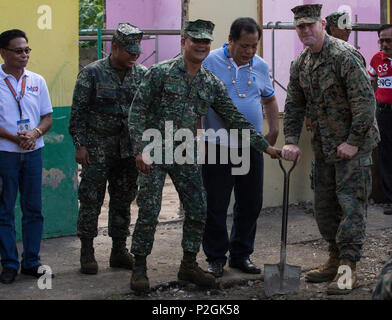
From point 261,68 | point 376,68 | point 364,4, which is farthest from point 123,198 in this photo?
point 364,4

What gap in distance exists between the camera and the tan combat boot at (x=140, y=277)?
502 centimetres

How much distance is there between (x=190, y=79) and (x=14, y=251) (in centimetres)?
208

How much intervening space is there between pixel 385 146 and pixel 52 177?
3973mm

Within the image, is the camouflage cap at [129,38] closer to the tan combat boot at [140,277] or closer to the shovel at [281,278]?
the tan combat boot at [140,277]

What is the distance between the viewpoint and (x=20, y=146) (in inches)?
214

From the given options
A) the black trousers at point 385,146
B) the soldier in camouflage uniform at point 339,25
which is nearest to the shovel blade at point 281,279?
the soldier in camouflage uniform at point 339,25

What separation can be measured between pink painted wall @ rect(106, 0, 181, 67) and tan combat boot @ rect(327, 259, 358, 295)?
8.42m

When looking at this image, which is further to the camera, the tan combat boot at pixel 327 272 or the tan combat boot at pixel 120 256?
the tan combat boot at pixel 120 256

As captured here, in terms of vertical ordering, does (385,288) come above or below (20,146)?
below

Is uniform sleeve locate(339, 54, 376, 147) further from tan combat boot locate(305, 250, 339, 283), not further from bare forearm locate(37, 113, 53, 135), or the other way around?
bare forearm locate(37, 113, 53, 135)

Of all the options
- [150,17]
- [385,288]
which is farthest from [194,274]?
[150,17]

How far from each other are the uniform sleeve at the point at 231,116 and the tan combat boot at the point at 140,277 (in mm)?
1280

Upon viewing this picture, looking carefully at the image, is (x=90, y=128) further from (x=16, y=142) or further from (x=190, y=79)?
(x=190, y=79)

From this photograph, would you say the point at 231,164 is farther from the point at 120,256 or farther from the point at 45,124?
the point at 45,124
